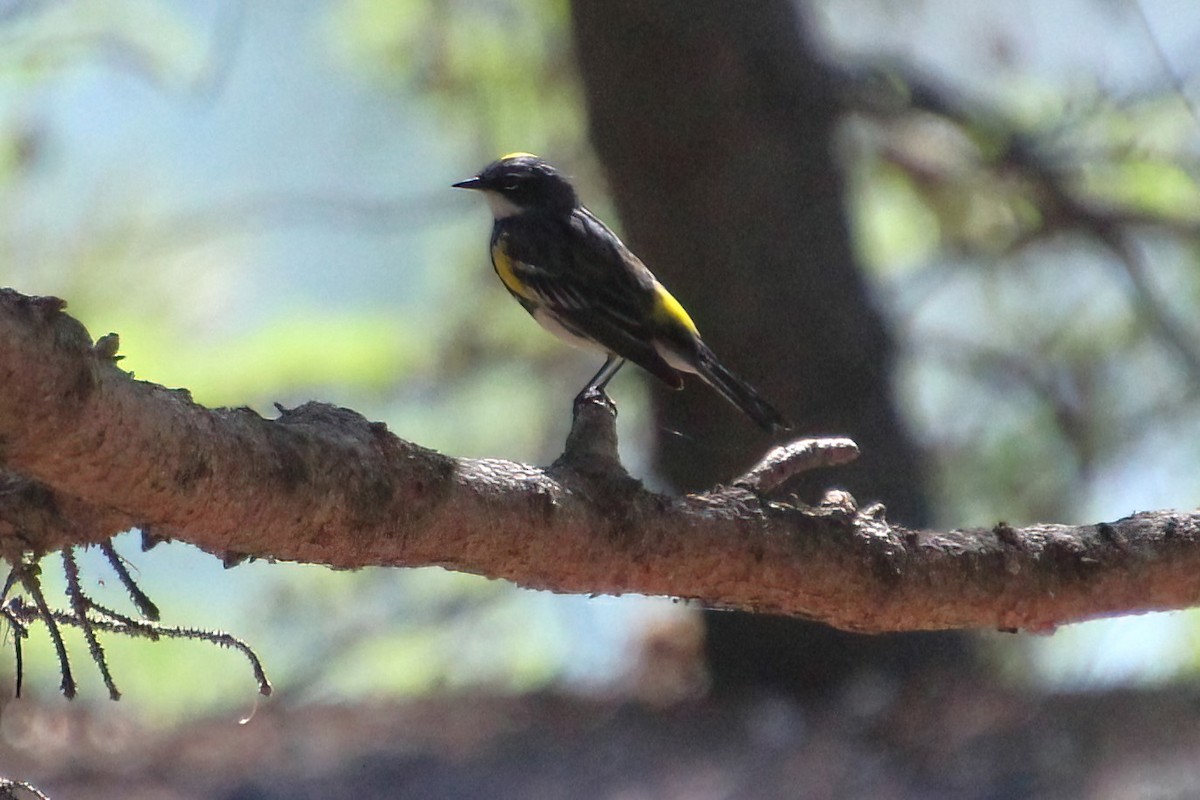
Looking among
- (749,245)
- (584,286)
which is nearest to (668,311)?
(584,286)

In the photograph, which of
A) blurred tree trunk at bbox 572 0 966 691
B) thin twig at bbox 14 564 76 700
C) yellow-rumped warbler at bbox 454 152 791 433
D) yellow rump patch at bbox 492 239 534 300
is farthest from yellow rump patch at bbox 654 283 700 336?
thin twig at bbox 14 564 76 700

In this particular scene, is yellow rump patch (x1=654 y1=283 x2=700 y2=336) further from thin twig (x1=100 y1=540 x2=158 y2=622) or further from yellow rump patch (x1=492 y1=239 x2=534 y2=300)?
thin twig (x1=100 y1=540 x2=158 y2=622)

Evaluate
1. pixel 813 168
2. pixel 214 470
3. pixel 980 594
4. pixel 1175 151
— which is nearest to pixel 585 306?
pixel 980 594

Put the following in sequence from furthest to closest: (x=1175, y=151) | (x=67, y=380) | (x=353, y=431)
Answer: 1. (x=1175, y=151)
2. (x=353, y=431)
3. (x=67, y=380)

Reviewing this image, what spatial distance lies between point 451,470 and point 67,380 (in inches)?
26.2

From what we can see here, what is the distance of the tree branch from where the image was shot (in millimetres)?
1701

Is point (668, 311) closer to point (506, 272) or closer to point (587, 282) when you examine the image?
point (587, 282)

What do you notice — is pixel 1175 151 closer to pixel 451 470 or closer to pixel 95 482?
pixel 451 470

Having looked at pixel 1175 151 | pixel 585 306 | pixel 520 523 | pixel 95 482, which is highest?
pixel 1175 151

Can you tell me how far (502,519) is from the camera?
86.7 inches

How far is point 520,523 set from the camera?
222 centimetres

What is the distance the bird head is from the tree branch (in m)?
2.55

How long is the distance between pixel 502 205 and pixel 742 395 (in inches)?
56.9

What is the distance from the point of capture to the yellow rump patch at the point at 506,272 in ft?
15.0
